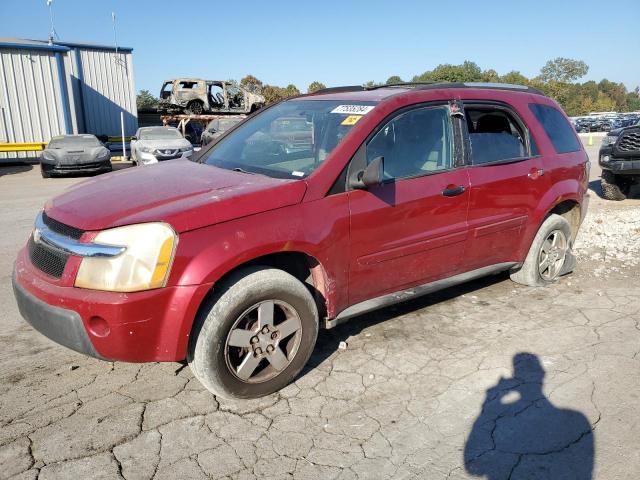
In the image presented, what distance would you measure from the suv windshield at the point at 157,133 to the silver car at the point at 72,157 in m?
1.45

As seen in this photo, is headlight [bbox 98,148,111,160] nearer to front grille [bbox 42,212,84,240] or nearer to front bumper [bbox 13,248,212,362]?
front grille [bbox 42,212,84,240]

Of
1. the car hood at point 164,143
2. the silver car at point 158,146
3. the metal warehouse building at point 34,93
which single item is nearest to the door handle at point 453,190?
Result: the silver car at point 158,146

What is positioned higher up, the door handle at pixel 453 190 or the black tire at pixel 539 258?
the door handle at pixel 453 190

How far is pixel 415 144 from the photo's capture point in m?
3.70

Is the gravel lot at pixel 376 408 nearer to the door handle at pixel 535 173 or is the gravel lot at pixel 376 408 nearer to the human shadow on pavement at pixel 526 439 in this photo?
the human shadow on pavement at pixel 526 439

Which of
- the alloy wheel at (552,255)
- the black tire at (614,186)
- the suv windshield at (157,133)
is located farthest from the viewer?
the suv windshield at (157,133)

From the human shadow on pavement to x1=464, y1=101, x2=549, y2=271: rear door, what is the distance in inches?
50.1

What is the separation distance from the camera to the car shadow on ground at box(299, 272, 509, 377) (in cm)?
362

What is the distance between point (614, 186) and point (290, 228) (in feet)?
29.6

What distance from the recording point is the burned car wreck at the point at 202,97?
26469 mm

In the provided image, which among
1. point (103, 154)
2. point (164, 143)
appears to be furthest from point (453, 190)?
point (103, 154)

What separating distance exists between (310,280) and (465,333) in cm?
140

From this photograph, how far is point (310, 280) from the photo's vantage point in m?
3.34

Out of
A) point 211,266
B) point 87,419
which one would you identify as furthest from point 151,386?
point 211,266
